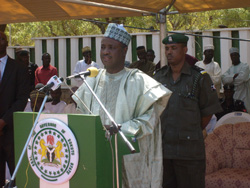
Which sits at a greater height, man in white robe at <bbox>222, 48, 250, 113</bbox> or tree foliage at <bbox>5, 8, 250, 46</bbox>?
tree foliage at <bbox>5, 8, 250, 46</bbox>

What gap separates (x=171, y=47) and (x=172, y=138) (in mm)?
867

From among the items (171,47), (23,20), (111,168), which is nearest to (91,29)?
(23,20)

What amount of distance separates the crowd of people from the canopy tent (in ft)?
4.36

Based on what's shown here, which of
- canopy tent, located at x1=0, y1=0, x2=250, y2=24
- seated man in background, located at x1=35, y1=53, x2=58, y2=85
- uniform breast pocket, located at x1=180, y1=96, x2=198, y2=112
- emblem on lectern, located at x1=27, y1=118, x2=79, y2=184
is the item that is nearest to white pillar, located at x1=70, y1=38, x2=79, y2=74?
seated man in background, located at x1=35, y1=53, x2=58, y2=85

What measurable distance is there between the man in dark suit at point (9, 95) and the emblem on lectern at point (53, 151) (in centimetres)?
161

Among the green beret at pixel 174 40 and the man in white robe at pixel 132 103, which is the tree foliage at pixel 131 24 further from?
the man in white robe at pixel 132 103

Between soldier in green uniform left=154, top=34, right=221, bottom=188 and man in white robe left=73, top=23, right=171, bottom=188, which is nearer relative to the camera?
man in white robe left=73, top=23, right=171, bottom=188

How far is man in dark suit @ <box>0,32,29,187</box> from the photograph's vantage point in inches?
186

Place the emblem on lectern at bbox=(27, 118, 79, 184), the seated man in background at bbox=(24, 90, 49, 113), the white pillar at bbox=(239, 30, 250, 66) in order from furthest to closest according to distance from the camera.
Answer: the white pillar at bbox=(239, 30, 250, 66) → the seated man in background at bbox=(24, 90, 49, 113) → the emblem on lectern at bbox=(27, 118, 79, 184)

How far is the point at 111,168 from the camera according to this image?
3119 millimetres

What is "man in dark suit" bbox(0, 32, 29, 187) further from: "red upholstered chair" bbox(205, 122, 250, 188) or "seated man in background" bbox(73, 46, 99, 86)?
"seated man in background" bbox(73, 46, 99, 86)

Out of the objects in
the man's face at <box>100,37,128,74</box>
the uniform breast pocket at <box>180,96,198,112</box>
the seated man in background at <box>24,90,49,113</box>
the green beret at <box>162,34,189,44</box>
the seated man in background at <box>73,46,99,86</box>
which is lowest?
the uniform breast pocket at <box>180,96,198,112</box>

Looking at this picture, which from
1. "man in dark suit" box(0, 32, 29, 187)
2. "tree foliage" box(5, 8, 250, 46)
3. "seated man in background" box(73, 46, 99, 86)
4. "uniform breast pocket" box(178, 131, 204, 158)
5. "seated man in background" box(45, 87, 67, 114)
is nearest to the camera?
"uniform breast pocket" box(178, 131, 204, 158)

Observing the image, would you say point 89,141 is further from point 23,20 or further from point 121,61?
point 23,20
